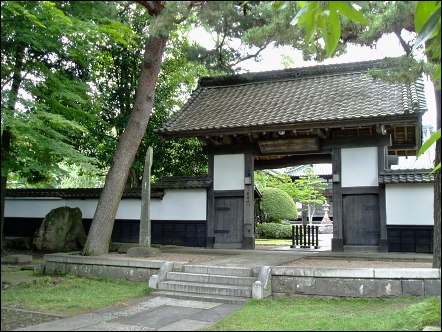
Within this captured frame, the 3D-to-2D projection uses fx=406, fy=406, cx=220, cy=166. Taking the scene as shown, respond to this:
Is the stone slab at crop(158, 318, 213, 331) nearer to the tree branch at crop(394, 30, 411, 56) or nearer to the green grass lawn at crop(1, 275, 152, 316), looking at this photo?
the green grass lawn at crop(1, 275, 152, 316)

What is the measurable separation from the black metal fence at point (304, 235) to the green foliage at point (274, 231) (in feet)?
18.5

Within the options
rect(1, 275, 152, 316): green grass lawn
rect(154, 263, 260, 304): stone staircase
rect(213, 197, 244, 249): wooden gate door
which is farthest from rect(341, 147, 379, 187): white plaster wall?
rect(1, 275, 152, 316): green grass lawn

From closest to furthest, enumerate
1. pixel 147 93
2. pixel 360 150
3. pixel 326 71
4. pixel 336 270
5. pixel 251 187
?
pixel 336 270
pixel 147 93
pixel 360 150
pixel 251 187
pixel 326 71

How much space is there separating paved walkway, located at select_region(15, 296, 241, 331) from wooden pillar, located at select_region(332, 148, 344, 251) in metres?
5.68

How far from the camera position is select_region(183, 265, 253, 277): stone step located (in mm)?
8250

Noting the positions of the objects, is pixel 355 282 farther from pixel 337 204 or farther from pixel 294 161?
pixel 294 161

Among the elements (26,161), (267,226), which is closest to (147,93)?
(26,161)

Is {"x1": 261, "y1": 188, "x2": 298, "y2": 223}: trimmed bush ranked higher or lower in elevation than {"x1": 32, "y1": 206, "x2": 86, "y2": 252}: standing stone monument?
higher

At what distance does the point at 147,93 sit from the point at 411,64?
6704 millimetres

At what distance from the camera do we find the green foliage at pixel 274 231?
21078 mm

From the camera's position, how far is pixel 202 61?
1278 cm

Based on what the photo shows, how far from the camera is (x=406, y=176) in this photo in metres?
11.2

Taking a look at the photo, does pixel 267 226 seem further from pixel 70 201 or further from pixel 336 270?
pixel 336 270

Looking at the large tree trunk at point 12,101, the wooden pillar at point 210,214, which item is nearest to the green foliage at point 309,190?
the wooden pillar at point 210,214
